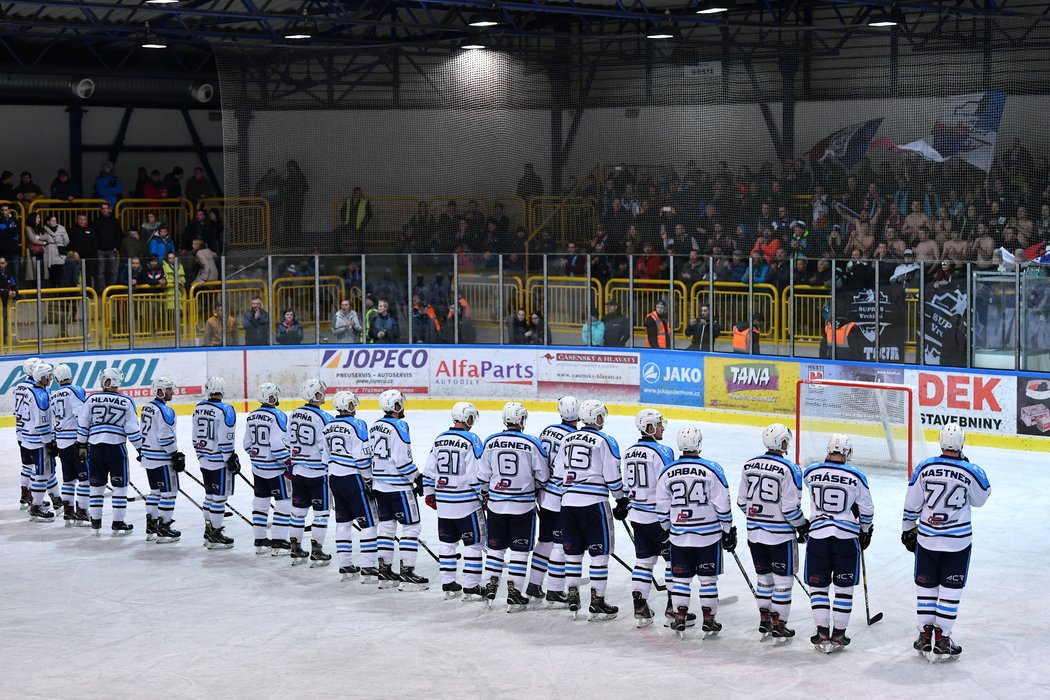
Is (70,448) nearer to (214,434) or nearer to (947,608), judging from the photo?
(214,434)

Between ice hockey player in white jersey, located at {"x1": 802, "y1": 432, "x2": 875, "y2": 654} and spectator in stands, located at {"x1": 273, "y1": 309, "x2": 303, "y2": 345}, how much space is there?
11400 millimetres

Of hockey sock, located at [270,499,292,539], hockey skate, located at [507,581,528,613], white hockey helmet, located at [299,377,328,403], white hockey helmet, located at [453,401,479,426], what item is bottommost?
hockey skate, located at [507,581,528,613]

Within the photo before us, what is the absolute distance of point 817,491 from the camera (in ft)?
29.6

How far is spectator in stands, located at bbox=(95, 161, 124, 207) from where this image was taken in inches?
930

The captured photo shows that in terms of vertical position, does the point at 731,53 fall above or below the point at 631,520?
above

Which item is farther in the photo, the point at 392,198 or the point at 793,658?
the point at 392,198

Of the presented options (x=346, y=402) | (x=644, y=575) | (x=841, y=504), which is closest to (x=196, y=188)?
(x=346, y=402)

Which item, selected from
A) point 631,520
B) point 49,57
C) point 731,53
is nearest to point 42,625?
point 631,520

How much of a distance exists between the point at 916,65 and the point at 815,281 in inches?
129

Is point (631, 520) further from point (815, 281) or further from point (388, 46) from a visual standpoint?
point (388, 46)

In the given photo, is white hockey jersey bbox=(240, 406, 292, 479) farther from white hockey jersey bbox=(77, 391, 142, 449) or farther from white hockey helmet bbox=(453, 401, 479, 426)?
white hockey helmet bbox=(453, 401, 479, 426)

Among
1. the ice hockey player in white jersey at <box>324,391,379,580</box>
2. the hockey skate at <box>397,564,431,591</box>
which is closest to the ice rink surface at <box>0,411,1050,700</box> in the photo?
the hockey skate at <box>397,564,431,591</box>

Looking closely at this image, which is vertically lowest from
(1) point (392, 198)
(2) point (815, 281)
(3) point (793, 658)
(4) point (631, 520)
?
(3) point (793, 658)

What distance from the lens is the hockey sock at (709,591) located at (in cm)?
934
